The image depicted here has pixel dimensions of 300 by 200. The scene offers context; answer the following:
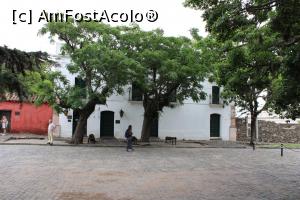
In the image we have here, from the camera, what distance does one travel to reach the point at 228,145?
3247 centimetres

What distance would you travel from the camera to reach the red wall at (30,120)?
35500 mm

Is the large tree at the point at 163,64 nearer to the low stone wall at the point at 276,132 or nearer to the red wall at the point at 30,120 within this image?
the red wall at the point at 30,120

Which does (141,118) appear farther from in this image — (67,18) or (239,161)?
(239,161)

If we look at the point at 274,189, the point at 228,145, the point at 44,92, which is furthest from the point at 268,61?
the point at 228,145

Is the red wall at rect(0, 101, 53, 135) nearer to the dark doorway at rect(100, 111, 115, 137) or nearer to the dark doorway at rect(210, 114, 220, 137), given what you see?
the dark doorway at rect(100, 111, 115, 137)

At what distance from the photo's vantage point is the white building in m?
35.2

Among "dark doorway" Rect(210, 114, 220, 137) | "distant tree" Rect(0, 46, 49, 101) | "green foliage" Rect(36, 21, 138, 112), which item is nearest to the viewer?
"distant tree" Rect(0, 46, 49, 101)

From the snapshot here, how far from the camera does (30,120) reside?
35781mm

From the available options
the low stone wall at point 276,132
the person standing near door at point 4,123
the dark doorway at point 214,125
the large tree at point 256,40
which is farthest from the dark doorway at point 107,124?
the large tree at point 256,40

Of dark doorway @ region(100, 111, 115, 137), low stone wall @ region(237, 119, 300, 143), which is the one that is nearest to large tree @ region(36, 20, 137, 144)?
dark doorway @ region(100, 111, 115, 137)

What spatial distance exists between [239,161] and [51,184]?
1110 centimetres

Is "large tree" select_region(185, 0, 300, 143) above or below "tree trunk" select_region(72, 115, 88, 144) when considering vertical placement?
above

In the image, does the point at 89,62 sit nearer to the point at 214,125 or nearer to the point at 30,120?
the point at 30,120

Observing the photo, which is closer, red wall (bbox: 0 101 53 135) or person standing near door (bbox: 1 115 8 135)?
person standing near door (bbox: 1 115 8 135)
